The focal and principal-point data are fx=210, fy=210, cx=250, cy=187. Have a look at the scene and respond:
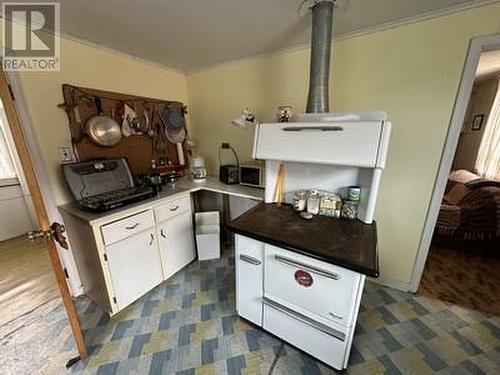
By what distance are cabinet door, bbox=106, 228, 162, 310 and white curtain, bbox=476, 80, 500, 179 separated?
4.72m

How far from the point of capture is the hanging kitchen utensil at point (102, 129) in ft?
5.85

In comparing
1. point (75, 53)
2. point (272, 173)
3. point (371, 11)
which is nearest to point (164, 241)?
point (272, 173)

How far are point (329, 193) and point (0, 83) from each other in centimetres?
188

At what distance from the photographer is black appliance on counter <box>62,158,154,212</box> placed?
5.08 feet

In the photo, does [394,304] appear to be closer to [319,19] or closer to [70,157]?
[319,19]

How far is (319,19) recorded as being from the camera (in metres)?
1.35

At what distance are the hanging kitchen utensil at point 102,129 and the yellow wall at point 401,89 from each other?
1.42 meters

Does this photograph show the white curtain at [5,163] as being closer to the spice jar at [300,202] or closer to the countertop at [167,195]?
the countertop at [167,195]

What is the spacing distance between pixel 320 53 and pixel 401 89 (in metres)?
0.69

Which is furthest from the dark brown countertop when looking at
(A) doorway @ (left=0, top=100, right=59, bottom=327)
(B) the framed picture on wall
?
(B) the framed picture on wall

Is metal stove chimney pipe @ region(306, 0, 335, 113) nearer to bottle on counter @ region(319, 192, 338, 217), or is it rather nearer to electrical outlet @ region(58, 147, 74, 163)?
bottle on counter @ region(319, 192, 338, 217)

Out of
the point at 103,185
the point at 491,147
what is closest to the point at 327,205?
the point at 103,185

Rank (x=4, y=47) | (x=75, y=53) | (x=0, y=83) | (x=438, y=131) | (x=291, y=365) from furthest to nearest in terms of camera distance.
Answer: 1. (x=75, y=53)
2. (x=438, y=131)
3. (x=4, y=47)
4. (x=291, y=365)
5. (x=0, y=83)

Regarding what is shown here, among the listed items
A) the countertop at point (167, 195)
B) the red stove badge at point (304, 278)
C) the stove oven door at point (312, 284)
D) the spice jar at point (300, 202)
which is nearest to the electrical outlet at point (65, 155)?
the countertop at point (167, 195)
